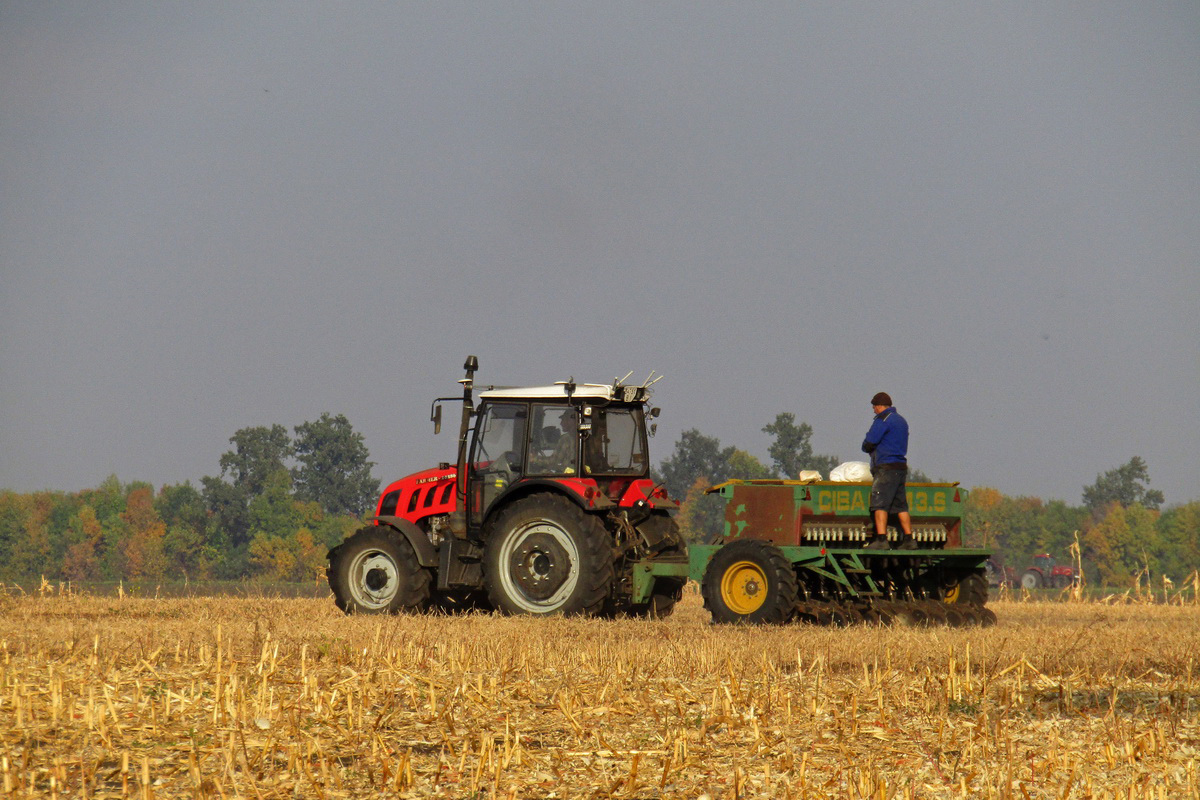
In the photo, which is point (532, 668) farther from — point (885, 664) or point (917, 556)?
point (917, 556)

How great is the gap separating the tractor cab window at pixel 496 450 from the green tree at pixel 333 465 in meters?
63.5

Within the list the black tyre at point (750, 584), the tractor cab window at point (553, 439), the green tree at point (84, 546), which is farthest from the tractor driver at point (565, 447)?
the green tree at point (84, 546)

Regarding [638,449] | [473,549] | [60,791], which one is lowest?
[60,791]

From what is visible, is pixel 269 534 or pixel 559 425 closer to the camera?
pixel 559 425

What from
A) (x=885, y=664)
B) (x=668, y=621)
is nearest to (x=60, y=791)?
(x=885, y=664)

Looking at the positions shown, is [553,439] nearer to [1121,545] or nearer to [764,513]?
[764,513]

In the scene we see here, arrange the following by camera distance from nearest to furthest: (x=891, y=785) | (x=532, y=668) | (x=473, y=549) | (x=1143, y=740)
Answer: (x=891, y=785) < (x=1143, y=740) < (x=532, y=668) < (x=473, y=549)

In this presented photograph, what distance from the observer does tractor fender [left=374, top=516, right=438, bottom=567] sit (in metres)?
13.8

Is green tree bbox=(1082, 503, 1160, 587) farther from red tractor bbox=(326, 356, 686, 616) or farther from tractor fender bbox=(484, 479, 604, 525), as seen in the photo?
tractor fender bbox=(484, 479, 604, 525)

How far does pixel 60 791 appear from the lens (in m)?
4.89

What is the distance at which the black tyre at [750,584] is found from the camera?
467 inches

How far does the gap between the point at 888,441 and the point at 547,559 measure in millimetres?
3664

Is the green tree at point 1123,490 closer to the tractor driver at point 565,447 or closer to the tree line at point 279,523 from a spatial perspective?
the tree line at point 279,523

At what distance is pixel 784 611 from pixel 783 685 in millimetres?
3966
